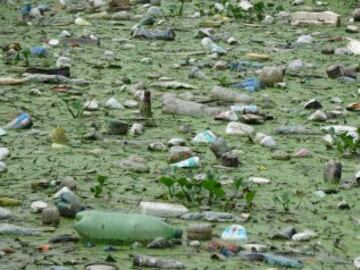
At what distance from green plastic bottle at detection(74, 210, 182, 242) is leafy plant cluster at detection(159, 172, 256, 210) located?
460 millimetres

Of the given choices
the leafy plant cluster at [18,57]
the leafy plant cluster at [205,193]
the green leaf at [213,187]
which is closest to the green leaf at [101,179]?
the leafy plant cluster at [205,193]

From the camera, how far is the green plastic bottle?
12.4ft

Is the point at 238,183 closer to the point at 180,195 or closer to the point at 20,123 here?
the point at 180,195

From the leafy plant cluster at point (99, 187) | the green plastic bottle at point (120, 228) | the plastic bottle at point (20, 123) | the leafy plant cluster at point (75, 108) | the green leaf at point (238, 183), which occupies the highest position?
the green plastic bottle at point (120, 228)

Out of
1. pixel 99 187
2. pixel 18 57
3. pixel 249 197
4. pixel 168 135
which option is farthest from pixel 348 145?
pixel 18 57

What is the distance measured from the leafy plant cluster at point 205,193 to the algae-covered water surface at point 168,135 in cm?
4

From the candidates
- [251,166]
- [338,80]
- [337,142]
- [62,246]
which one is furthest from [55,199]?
[338,80]

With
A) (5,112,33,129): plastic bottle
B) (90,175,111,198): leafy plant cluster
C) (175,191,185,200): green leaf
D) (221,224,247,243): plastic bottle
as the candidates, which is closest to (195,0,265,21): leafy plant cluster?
(5,112,33,129): plastic bottle

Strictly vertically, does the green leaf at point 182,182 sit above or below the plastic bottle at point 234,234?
above

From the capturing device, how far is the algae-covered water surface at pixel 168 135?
12.5 ft

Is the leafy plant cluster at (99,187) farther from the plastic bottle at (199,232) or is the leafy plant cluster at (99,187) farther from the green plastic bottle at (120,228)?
the plastic bottle at (199,232)

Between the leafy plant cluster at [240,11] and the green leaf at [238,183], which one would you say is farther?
the leafy plant cluster at [240,11]

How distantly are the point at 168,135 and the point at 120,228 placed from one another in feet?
6.33

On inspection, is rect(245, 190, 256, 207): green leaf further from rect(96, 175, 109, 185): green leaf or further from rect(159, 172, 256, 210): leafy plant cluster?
rect(96, 175, 109, 185): green leaf
